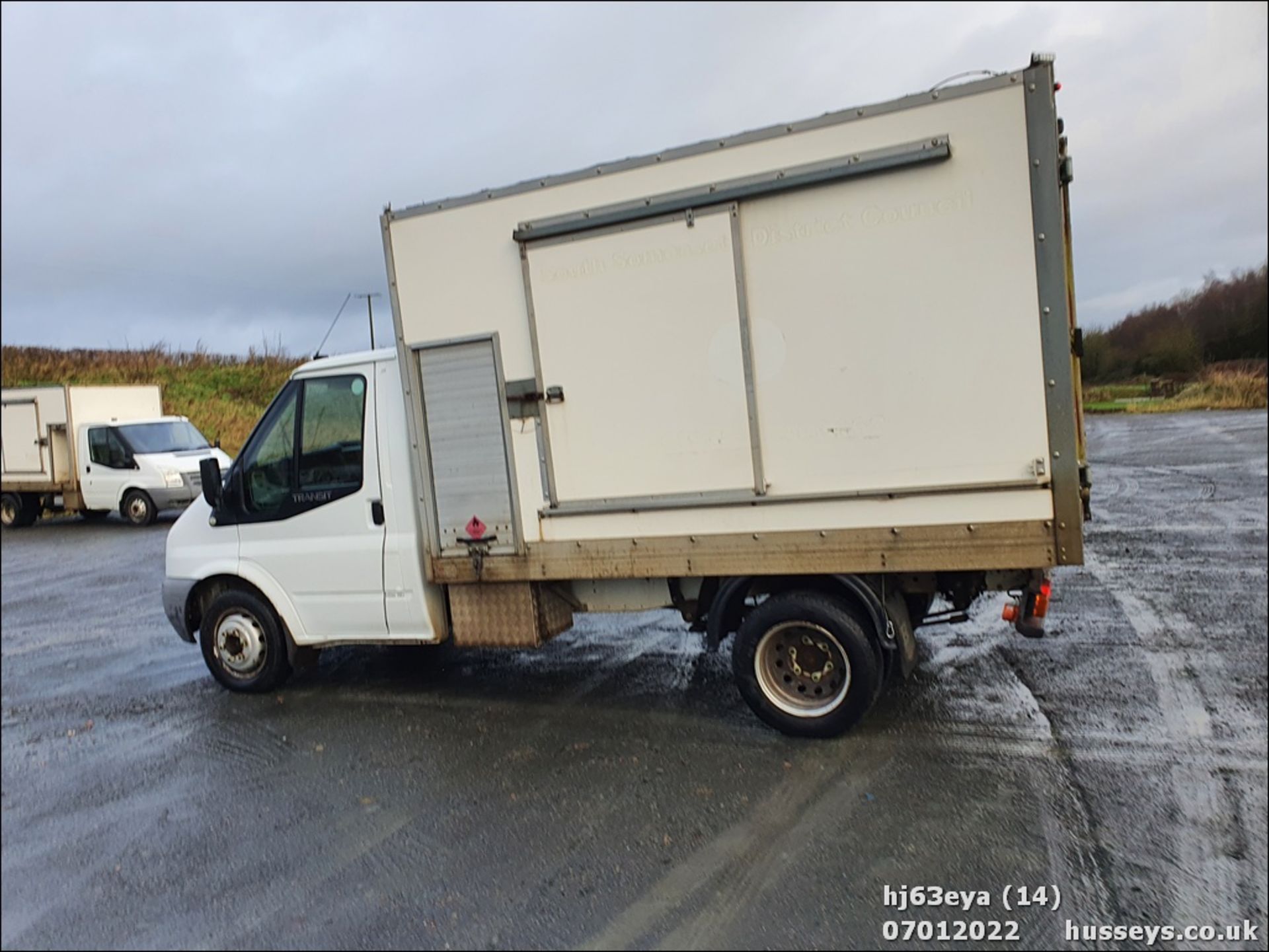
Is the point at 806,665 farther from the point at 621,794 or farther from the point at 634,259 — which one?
the point at 634,259

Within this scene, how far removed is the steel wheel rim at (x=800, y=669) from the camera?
15.8ft

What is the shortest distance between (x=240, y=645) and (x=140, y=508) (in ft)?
42.3

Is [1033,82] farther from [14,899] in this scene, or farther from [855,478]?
[14,899]

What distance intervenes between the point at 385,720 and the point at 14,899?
10.6 ft

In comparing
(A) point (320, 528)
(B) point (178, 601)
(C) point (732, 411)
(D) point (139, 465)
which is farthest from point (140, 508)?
(C) point (732, 411)

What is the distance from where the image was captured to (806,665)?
491 cm

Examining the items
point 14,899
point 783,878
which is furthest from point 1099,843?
point 14,899

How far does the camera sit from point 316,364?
19.2 ft

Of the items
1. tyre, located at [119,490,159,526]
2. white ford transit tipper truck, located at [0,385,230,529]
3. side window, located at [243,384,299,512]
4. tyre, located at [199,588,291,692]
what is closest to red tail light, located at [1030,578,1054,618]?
side window, located at [243,384,299,512]

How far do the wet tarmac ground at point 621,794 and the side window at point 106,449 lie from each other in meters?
11.6

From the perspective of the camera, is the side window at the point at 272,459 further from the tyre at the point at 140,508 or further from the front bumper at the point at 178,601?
the tyre at the point at 140,508

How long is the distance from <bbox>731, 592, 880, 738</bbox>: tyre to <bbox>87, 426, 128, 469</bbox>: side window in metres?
16.3

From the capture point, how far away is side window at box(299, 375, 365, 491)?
18.6ft

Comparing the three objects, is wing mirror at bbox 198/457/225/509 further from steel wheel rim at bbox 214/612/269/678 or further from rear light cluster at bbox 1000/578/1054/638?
rear light cluster at bbox 1000/578/1054/638
